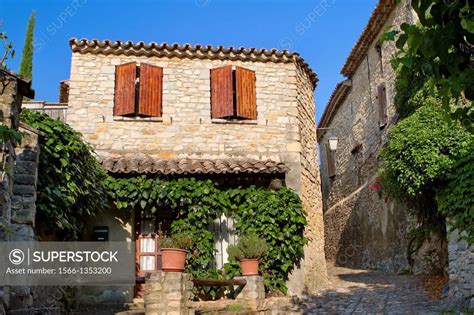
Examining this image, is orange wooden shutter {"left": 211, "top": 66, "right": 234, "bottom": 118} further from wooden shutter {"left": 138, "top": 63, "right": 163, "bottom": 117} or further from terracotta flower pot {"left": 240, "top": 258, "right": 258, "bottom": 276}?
terracotta flower pot {"left": 240, "top": 258, "right": 258, "bottom": 276}

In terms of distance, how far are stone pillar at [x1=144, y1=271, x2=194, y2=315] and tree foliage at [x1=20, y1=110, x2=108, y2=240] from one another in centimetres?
143

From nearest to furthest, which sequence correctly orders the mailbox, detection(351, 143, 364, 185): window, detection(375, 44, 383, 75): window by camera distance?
the mailbox → detection(375, 44, 383, 75): window → detection(351, 143, 364, 185): window

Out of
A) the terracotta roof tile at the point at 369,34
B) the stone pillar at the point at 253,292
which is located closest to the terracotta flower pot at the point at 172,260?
the stone pillar at the point at 253,292

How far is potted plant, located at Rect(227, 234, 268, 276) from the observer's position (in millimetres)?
8727

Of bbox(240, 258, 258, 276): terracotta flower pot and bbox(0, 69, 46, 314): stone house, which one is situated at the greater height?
bbox(0, 69, 46, 314): stone house

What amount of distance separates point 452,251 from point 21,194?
6.90 metres

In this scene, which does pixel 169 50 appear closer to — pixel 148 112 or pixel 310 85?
pixel 148 112

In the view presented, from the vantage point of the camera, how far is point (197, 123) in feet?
34.2

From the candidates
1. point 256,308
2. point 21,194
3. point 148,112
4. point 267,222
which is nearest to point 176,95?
point 148,112

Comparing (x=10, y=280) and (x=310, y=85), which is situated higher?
(x=310, y=85)

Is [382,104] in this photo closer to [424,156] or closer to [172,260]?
[424,156]

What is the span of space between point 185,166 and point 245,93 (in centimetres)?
227

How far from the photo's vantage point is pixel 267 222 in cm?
966

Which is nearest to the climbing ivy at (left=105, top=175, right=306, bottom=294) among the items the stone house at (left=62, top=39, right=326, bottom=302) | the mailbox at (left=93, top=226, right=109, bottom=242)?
the stone house at (left=62, top=39, right=326, bottom=302)
